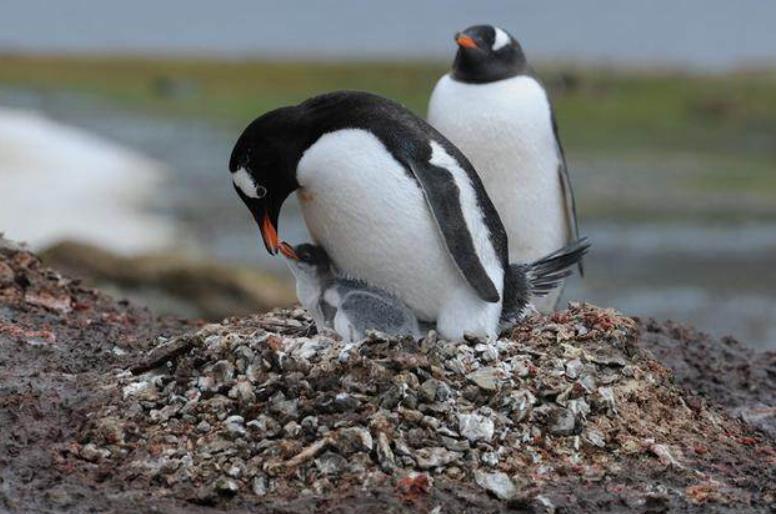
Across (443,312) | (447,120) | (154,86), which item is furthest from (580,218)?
(154,86)

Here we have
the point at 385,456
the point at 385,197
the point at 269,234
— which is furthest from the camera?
the point at 269,234

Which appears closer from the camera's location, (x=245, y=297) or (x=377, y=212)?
(x=377, y=212)

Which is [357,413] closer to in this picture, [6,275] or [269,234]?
[269,234]

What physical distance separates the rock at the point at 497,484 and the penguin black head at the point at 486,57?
3058mm

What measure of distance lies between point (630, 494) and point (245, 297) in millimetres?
6281

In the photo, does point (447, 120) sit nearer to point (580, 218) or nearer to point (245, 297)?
point (245, 297)

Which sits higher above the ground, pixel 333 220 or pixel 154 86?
pixel 333 220

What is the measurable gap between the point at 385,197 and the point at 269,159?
470 millimetres

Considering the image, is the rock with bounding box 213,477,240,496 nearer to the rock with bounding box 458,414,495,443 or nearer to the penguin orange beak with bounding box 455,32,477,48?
the rock with bounding box 458,414,495,443

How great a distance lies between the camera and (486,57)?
762 cm

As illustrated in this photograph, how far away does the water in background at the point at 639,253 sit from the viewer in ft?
43.2

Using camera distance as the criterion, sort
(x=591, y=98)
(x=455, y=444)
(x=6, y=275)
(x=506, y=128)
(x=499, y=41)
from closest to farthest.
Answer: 1. (x=455, y=444)
2. (x=6, y=275)
3. (x=506, y=128)
4. (x=499, y=41)
5. (x=591, y=98)

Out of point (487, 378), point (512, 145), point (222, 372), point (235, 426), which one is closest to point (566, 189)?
point (512, 145)

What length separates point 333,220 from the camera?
5.62 metres
